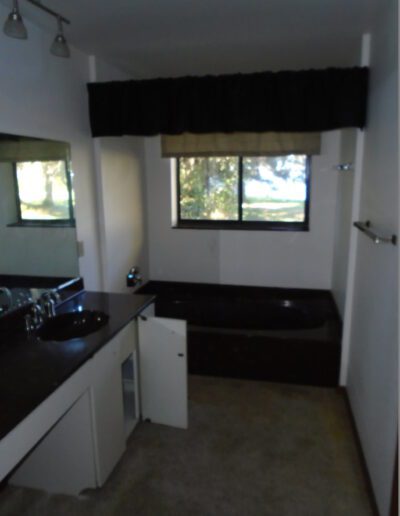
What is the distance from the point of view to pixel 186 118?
2.53 metres

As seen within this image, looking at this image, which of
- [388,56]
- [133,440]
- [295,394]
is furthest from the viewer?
[295,394]

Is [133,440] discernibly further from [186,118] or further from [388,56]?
[388,56]

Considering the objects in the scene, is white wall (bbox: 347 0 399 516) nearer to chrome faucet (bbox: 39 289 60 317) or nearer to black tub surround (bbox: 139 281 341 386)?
black tub surround (bbox: 139 281 341 386)

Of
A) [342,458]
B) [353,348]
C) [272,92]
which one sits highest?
[272,92]

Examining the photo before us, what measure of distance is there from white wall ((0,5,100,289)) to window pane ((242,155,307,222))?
1.57 m

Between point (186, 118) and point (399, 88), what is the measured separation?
1.31 m

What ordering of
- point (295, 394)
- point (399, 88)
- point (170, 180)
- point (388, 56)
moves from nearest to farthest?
point (399, 88), point (388, 56), point (295, 394), point (170, 180)

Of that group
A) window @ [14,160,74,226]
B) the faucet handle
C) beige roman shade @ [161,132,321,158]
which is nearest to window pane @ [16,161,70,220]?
window @ [14,160,74,226]

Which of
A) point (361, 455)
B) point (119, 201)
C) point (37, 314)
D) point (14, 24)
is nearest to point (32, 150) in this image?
point (14, 24)

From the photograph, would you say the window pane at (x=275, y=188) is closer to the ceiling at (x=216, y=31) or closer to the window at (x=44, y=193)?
the ceiling at (x=216, y=31)

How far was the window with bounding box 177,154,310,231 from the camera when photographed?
146 inches

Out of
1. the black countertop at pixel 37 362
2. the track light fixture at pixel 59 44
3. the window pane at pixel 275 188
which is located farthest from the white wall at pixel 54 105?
the window pane at pixel 275 188

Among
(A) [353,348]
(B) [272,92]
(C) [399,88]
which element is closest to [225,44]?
(B) [272,92]

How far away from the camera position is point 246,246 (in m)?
3.87
